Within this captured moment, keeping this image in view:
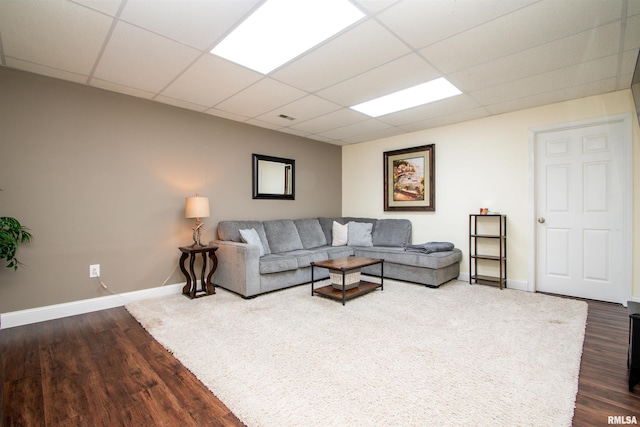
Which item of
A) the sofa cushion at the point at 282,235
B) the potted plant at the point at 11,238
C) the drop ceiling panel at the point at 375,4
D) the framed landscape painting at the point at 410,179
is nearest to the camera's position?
the drop ceiling panel at the point at 375,4

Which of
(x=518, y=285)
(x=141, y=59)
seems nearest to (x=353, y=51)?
(x=141, y=59)

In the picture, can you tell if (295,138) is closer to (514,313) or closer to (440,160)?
(440,160)

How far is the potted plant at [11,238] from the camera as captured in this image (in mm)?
2438

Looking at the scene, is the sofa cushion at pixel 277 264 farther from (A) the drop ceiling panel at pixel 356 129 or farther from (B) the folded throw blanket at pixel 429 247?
(A) the drop ceiling panel at pixel 356 129

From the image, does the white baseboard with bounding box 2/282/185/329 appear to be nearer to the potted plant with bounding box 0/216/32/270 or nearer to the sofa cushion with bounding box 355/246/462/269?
the potted plant with bounding box 0/216/32/270

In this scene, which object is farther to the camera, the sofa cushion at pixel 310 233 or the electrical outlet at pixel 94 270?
the sofa cushion at pixel 310 233

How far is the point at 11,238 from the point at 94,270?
813 millimetres

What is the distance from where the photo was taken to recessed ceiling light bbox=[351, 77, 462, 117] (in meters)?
3.15

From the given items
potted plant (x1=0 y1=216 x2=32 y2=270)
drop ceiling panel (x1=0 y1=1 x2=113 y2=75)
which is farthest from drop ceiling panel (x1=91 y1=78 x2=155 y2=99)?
potted plant (x1=0 y1=216 x2=32 y2=270)

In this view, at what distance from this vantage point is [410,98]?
351cm

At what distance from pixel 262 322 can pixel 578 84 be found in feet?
13.2

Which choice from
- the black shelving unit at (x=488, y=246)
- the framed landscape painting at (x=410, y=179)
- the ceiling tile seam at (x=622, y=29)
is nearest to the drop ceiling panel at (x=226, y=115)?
the framed landscape painting at (x=410, y=179)

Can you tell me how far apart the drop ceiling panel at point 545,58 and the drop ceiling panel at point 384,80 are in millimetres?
349

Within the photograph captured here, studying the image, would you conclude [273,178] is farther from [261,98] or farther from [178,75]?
[178,75]
